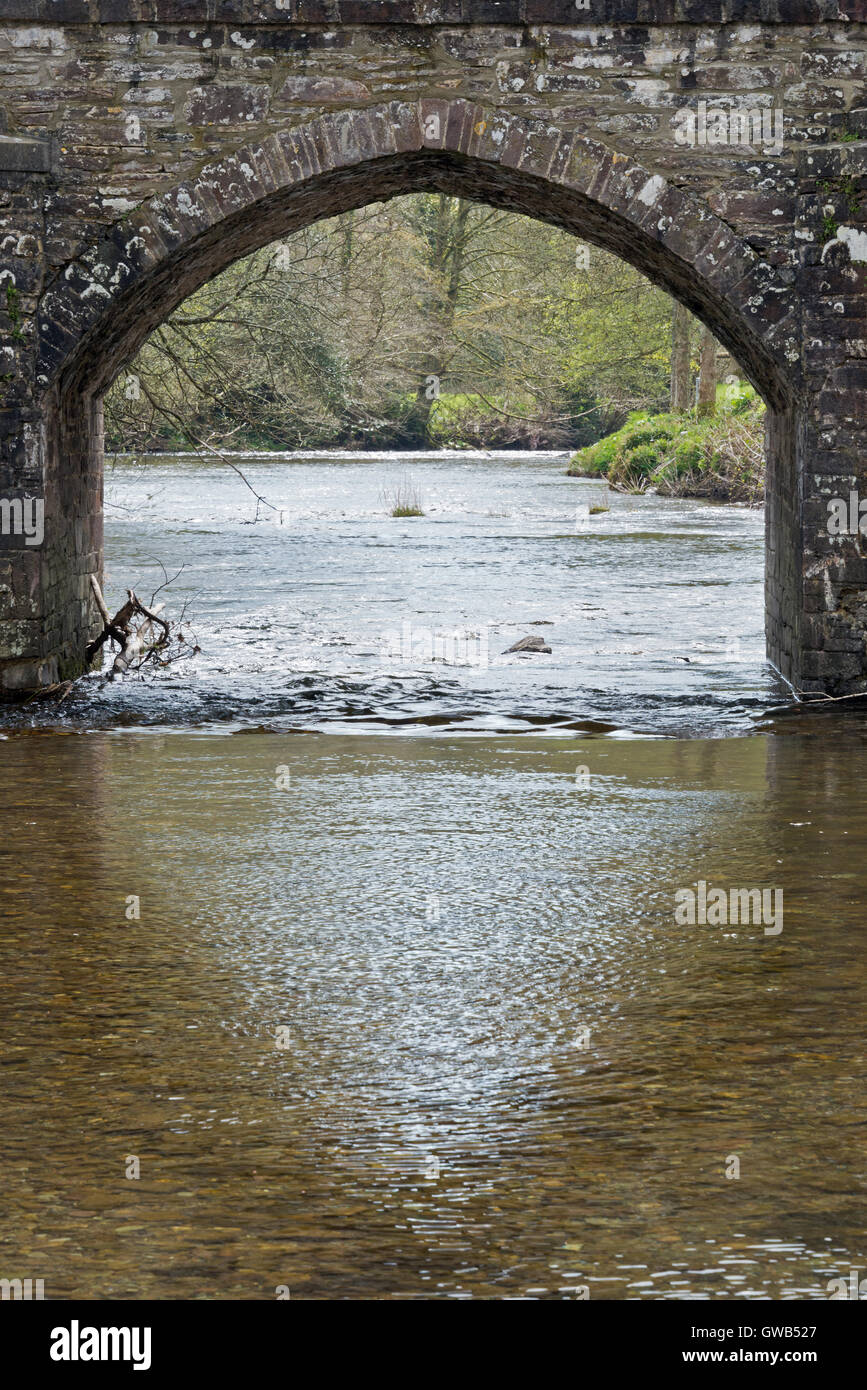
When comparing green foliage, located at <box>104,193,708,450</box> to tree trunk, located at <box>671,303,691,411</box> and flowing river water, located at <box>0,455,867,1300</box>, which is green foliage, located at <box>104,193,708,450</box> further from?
flowing river water, located at <box>0,455,867,1300</box>

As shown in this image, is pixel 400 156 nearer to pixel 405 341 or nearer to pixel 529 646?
pixel 529 646

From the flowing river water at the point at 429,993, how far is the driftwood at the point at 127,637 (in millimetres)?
666

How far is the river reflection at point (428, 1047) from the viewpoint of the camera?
3.10 metres

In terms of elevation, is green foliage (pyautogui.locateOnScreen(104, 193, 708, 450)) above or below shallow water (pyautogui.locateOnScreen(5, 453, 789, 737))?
above

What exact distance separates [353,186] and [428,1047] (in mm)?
7475

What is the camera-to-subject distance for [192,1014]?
4.40 meters

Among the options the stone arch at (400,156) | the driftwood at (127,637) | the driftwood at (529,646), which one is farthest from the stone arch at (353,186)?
the driftwood at (529,646)

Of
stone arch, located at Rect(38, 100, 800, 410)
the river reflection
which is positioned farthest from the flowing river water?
stone arch, located at Rect(38, 100, 800, 410)

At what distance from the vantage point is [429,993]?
14.9 ft

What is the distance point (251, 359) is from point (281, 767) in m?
9.22

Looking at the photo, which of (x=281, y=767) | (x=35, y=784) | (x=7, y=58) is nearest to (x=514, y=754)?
(x=281, y=767)

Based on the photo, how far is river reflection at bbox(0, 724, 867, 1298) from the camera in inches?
122

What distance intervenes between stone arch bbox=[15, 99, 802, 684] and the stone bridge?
2cm
